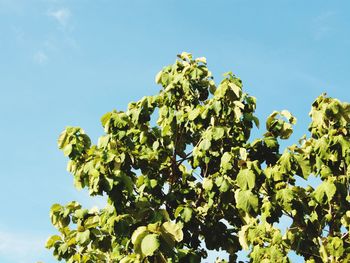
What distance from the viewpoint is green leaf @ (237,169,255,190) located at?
30.8 feet

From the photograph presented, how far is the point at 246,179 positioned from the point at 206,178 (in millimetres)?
1428

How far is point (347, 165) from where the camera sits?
404 inches

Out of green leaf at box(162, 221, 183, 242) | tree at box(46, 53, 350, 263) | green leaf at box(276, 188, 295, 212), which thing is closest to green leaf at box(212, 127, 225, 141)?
tree at box(46, 53, 350, 263)

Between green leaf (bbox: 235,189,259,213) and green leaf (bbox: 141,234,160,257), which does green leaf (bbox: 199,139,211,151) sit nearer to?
green leaf (bbox: 235,189,259,213)

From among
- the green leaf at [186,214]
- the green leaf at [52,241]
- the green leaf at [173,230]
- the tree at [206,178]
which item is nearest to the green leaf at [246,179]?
the tree at [206,178]

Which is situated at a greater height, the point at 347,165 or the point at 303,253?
the point at 347,165

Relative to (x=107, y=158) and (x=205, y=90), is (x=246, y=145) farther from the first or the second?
(x=107, y=158)

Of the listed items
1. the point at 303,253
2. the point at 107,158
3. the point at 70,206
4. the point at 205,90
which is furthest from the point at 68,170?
the point at 303,253

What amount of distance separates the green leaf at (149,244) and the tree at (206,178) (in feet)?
2.49

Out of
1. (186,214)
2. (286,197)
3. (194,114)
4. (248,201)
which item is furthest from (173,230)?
(194,114)

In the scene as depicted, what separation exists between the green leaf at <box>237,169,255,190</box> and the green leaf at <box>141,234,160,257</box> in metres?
2.46

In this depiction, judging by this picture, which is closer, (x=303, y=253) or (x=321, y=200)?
(x=321, y=200)

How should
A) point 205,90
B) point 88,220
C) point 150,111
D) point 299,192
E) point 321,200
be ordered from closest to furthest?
point 321,200 < point 299,192 < point 88,220 < point 150,111 < point 205,90

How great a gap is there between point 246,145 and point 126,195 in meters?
3.09
